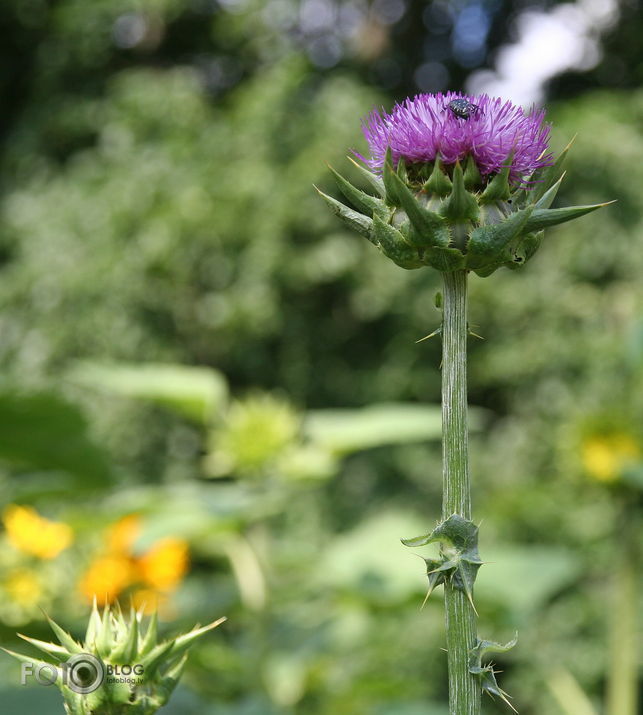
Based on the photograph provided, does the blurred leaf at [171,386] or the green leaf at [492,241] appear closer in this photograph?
the green leaf at [492,241]

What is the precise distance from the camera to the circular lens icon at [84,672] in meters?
0.58

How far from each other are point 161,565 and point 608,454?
3.71 ft

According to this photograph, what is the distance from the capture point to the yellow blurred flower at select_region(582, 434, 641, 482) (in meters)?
2.26

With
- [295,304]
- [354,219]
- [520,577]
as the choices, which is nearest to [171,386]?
[520,577]

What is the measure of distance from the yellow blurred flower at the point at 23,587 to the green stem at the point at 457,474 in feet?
5.52

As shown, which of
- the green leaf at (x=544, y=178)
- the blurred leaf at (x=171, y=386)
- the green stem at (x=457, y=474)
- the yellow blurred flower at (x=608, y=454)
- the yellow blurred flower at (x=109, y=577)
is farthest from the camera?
the yellow blurred flower at (x=608, y=454)

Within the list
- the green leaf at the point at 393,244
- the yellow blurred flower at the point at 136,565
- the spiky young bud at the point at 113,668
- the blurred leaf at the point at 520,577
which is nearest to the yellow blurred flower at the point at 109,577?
the yellow blurred flower at the point at 136,565

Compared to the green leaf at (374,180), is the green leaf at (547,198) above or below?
below

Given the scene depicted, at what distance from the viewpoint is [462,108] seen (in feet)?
2.10

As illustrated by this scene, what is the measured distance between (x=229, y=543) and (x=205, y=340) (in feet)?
7.89

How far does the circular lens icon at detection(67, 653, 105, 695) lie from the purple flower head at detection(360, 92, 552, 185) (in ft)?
1.23

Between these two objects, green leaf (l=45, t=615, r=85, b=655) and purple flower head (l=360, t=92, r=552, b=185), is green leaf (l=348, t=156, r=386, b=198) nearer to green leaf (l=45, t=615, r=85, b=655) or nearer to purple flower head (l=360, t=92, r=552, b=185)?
purple flower head (l=360, t=92, r=552, b=185)

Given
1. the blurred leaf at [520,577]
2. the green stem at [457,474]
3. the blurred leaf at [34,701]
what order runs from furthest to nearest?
the blurred leaf at [520,577] < the blurred leaf at [34,701] < the green stem at [457,474]

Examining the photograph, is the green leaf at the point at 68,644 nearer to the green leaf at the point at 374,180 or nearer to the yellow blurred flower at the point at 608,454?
the green leaf at the point at 374,180
